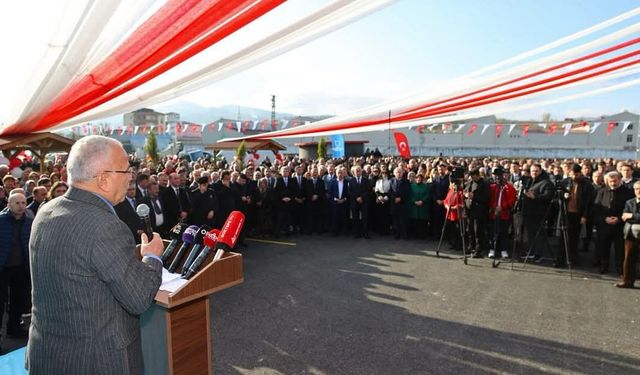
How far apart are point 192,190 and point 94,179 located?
597 cm

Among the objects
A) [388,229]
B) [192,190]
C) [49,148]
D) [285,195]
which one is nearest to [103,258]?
[192,190]

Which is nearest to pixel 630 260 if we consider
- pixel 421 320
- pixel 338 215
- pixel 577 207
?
pixel 577 207

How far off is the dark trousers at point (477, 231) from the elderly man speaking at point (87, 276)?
719cm

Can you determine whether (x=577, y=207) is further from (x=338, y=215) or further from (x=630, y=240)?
(x=338, y=215)

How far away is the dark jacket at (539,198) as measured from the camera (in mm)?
7180

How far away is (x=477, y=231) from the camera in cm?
793

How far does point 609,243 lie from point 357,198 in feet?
16.6

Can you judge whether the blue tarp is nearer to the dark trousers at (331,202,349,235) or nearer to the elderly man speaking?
the elderly man speaking

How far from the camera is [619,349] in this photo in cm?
411

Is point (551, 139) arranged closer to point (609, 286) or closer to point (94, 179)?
point (609, 286)

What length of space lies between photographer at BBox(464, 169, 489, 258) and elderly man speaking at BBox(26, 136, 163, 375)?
7.08 m

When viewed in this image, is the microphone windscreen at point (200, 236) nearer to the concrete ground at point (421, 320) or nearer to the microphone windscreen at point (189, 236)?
the microphone windscreen at point (189, 236)

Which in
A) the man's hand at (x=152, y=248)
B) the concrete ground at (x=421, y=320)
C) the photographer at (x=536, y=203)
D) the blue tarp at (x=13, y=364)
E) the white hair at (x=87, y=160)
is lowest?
the concrete ground at (x=421, y=320)

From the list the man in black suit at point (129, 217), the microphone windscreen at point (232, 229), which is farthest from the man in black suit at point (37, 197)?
the microphone windscreen at point (232, 229)
